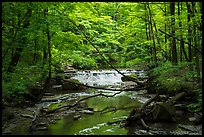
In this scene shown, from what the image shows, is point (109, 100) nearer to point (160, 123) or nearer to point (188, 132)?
point (160, 123)

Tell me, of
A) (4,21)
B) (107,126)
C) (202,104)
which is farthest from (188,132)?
(4,21)

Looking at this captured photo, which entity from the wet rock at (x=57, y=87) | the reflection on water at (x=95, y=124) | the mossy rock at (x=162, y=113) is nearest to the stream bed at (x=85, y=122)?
the reflection on water at (x=95, y=124)

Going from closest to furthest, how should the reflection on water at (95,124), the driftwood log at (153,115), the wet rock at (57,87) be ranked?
the reflection on water at (95,124), the driftwood log at (153,115), the wet rock at (57,87)

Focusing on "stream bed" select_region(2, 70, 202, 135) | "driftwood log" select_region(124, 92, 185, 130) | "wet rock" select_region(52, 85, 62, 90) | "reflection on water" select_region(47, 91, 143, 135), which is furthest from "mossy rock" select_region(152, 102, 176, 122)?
"wet rock" select_region(52, 85, 62, 90)

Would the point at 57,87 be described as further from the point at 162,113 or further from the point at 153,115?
the point at 162,113

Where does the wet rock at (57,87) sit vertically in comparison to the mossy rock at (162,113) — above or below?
below

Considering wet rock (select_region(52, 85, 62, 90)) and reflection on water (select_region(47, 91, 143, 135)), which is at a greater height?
reflection on water (select_region(47, 91, 143, 135))

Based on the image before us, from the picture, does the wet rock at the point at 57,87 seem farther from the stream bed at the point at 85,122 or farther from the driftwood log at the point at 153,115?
the driftwood log at the point at 153,115

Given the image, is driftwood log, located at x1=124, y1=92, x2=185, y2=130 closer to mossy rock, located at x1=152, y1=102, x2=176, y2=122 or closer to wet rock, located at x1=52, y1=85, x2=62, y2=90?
mossy rock, located at x1=152, y1=102, x2=176, y2=122

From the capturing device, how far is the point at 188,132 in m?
8.23

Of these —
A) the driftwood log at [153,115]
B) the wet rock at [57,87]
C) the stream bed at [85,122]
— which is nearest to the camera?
the stream bed at [85,122]

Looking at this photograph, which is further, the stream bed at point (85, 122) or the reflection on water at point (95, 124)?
the reflection on water at point (95, 124)

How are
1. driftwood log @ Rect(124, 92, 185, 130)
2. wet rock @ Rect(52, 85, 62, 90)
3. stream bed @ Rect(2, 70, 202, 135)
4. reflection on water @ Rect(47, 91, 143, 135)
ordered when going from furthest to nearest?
1. wet rock @ Rect(52, 85, 62, 90)
2. driftwood log @ Rect(124, 92, 185, 130)
3. reflection on water @ Rect(47, 91, 143, 135)
4. stream bed @ Rect(2, 70, 202, 135)

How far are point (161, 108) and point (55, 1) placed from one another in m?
5.89
